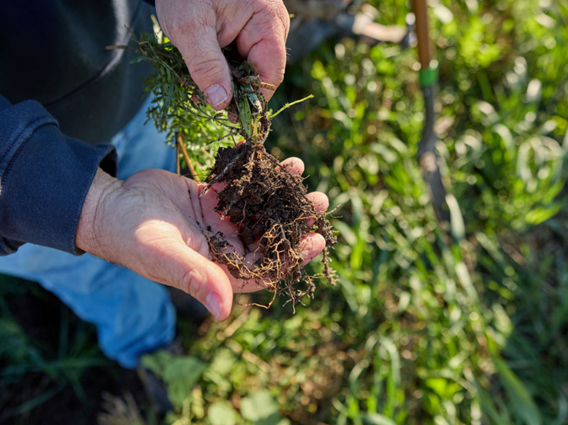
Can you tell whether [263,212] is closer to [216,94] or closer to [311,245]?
[311,245]

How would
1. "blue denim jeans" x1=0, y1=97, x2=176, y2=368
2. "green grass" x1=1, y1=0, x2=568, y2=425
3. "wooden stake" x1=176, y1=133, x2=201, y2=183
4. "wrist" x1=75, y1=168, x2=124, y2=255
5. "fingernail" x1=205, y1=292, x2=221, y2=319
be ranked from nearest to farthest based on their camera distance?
"fingernail" x1=205, y1=292, x2=221, y2=319
"wrist" x1=75, y1=168, x2=124, y2=255
"wooden stake" x1=176, y1=133, x2=201, y2=183
"blue denim jeans" x1=0, y1=97, x2=176, y2=368
"green grass" x1=1, y1=0, x2=568, y2=425

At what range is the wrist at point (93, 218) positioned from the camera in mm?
1134

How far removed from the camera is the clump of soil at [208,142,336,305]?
1.29 meters

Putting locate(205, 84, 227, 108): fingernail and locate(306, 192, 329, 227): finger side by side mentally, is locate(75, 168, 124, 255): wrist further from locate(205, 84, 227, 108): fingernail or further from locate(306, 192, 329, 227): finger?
locate(306, 192, 329, 227): finger

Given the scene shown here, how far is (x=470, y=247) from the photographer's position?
9.48 feet

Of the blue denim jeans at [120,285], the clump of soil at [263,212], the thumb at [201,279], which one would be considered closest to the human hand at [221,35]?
the clump of soil at [263,212]

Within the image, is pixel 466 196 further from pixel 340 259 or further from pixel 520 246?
pixel 340 259

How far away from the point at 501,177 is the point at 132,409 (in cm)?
299

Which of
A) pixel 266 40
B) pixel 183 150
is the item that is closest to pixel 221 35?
pixel 266 40

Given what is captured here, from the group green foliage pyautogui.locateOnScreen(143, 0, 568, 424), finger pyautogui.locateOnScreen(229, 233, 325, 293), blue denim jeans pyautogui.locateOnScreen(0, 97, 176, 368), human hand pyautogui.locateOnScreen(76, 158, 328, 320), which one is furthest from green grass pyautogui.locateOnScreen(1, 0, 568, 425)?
human hand pyautogui.locateOnScreen(76, 158, 328, 320)

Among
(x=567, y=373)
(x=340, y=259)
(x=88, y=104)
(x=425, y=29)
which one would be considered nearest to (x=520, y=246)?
(x=567, y=373)

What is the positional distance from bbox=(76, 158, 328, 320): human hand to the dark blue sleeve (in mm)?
46

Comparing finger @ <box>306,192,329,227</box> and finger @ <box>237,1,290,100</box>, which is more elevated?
finger @ <box>237,1,290,100</box>

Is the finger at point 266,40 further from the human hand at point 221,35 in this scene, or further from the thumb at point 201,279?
the thumb at point 201,279
